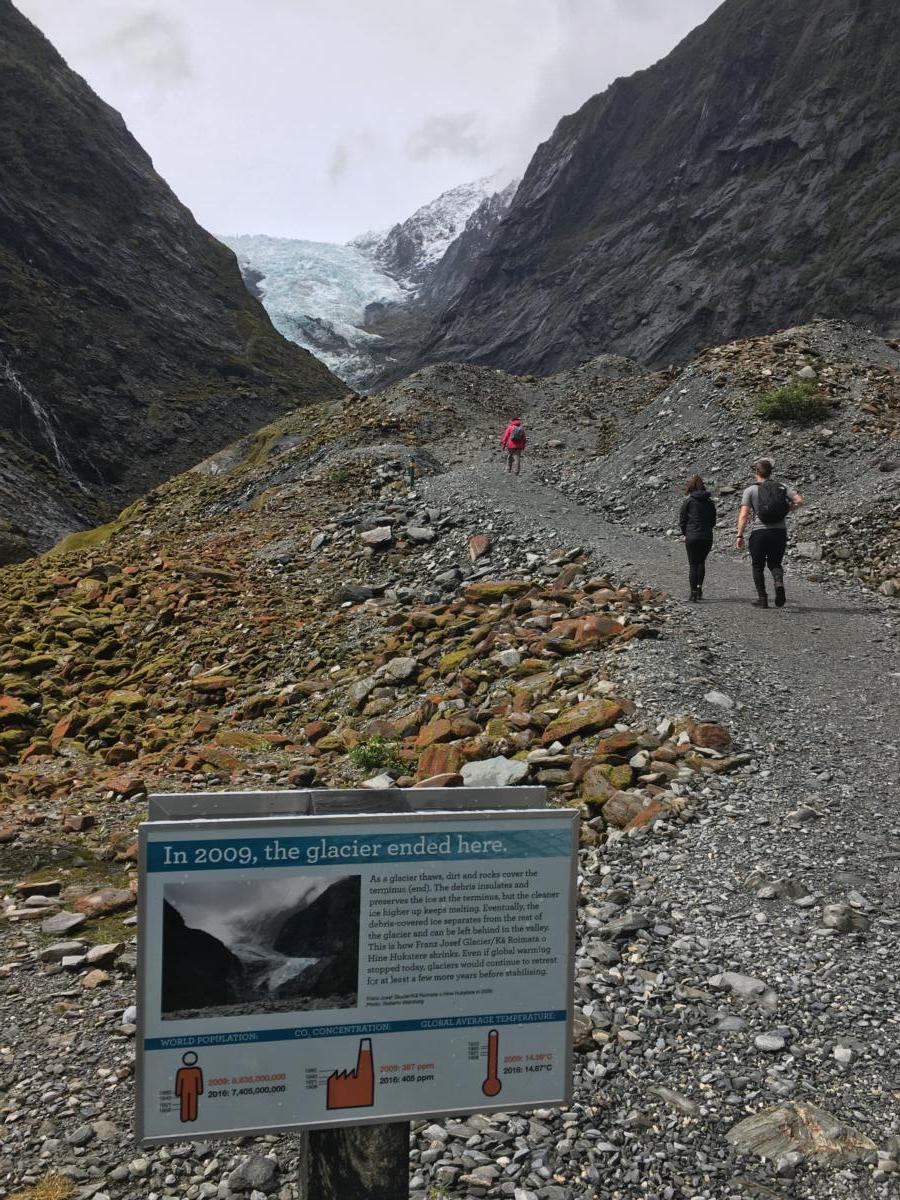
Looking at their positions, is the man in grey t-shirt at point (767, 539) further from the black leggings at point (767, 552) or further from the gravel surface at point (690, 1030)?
the gravel surface at point (690, 1030)

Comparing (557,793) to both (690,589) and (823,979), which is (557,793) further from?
(690,589)

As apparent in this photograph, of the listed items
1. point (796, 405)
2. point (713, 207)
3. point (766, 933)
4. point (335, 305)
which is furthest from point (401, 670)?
point (335, 305)

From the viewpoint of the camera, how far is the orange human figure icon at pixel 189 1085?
2723 mm

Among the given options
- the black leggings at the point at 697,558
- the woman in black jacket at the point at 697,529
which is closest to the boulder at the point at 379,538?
the woman in black jacket at the point at 697,529

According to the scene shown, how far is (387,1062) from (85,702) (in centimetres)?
1193

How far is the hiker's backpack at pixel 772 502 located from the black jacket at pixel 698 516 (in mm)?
723

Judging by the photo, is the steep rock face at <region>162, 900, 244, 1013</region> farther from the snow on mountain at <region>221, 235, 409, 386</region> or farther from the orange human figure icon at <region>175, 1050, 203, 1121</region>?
the snow on mountain at <region>221, 235, 409, 386</region>

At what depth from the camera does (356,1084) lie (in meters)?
Answer: 2.84

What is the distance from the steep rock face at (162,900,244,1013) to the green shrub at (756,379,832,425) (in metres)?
21.5

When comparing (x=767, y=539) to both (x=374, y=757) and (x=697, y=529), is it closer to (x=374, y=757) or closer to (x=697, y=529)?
(x=697, y=529)

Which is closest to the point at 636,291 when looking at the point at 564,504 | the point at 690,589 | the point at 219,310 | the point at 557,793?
the point at 219,310

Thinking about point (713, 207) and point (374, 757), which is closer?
point (374, 757)

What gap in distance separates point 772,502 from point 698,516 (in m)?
1.09

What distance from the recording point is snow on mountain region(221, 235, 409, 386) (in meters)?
149
